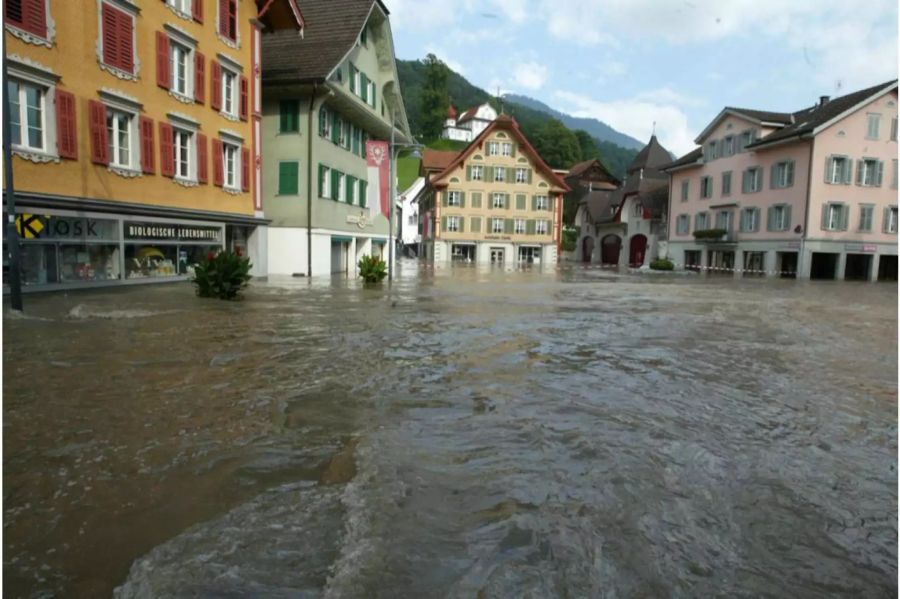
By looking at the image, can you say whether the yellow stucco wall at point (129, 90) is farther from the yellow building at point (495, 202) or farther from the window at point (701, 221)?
the yellow building at point (495, 202)

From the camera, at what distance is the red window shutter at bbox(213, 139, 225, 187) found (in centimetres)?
2345

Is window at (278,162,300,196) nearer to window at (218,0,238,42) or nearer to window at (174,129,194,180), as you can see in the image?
window at (218,0,238,42)

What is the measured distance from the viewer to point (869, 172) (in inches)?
1704

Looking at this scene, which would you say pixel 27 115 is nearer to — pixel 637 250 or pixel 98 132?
pixel 98 132

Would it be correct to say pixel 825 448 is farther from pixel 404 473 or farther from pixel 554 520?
pixel 404 473

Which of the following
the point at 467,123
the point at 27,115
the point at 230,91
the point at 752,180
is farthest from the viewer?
the point at 467,123

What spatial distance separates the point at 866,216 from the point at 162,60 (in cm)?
4333

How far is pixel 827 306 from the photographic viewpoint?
20984 millimetres

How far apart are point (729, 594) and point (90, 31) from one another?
1997 cm

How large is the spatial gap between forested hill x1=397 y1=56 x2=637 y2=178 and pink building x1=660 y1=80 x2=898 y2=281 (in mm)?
54532

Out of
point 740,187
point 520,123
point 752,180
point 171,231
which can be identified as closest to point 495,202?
point 740,187

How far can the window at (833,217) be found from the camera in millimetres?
42438

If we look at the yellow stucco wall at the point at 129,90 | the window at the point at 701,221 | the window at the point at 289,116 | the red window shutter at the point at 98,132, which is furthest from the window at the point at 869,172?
the red window shutter at the point at 98,132

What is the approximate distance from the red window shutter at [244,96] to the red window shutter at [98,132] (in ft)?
25.9
